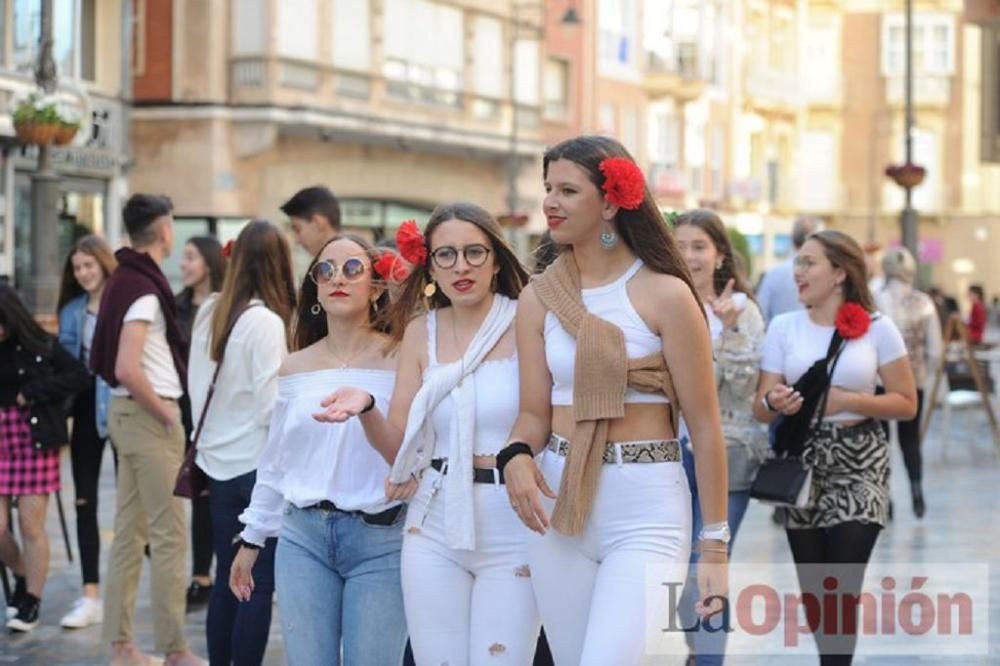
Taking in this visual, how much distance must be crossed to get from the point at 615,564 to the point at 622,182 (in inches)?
40.1

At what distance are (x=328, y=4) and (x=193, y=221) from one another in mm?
5232

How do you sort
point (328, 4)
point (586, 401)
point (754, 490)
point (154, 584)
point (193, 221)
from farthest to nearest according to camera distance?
point (328, 4) < point (193, 221) < point (154, 584) < point (754, 490) < point (586, 401)

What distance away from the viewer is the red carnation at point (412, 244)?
19.6 ft

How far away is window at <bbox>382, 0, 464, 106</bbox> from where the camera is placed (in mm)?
39312

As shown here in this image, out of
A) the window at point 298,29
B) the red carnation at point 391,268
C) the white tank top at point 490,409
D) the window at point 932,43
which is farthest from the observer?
the window at point 932,43

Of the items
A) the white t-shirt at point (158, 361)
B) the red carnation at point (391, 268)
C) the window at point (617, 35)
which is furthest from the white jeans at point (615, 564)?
the window at point (617, 35)

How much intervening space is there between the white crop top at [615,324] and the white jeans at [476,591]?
1.41 ft

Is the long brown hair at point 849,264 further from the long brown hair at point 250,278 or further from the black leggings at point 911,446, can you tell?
the black leggings at point 911,446

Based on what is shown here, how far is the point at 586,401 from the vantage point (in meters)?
5.19

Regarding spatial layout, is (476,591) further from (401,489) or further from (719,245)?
(719,245)

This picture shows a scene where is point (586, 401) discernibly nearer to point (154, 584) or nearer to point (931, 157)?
point (154, 584)

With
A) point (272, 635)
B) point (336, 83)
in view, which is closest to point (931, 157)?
point (336, 83)

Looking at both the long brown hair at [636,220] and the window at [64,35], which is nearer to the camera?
the long brown hair at [636,220]

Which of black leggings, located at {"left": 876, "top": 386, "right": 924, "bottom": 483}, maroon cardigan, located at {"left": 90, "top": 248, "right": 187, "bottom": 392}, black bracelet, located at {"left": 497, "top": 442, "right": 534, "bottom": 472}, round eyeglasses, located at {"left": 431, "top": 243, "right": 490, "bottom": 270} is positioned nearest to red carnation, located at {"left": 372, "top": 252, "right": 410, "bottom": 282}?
round eyeglasses, located at {"left": 431, "top": 243, "right": 490, "bottom": 270}
